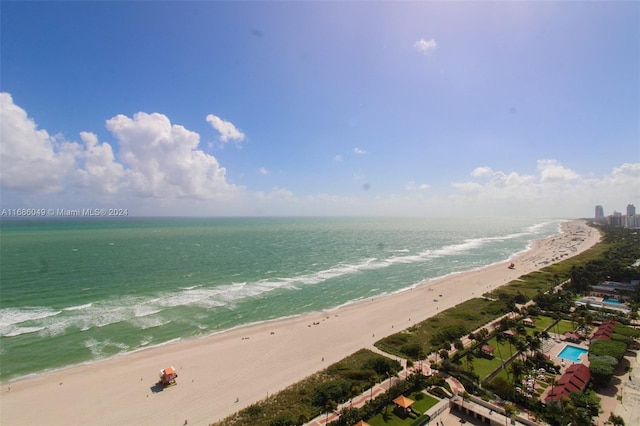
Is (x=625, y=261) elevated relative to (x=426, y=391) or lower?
elevated

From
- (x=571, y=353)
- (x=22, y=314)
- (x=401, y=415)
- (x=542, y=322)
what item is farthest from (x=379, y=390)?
(x=22, y=314)

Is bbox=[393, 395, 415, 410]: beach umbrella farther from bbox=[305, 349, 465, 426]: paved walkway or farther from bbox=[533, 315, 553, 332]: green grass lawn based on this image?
bbox=[533, 315, 553, 332]: green grass lawn

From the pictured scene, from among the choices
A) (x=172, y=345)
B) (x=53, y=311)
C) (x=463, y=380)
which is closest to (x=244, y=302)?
(x=172, y=345)

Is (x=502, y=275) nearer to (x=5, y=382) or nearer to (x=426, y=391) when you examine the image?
(x=426, y=391)

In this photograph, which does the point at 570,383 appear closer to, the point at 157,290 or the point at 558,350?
the point at 558,350

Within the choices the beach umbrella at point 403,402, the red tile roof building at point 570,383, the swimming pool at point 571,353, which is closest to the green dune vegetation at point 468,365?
the red tile roof building at point 570,383

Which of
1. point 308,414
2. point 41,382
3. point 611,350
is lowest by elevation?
point 41,382

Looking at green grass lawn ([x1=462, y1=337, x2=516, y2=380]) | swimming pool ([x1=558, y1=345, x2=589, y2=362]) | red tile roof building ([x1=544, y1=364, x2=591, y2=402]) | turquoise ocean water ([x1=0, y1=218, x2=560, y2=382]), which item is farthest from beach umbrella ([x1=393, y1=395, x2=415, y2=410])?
turquoise ocean water ([x1=0, y1=218, x2=560, y2=382])
